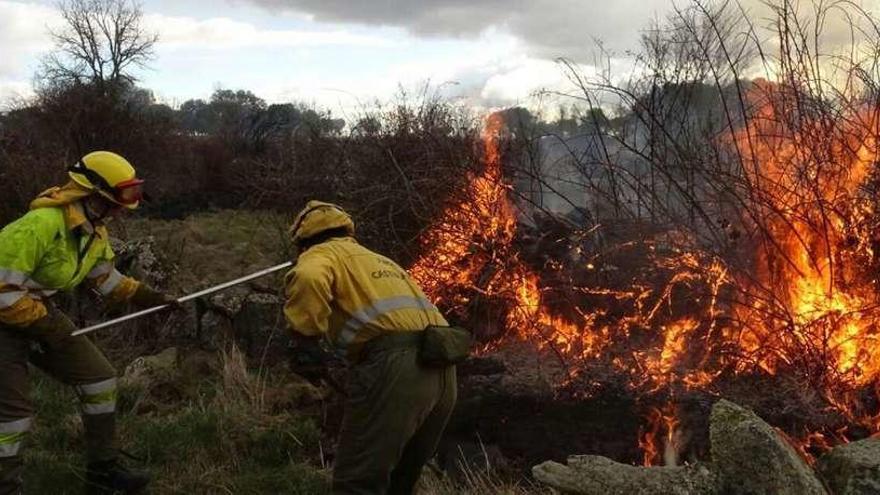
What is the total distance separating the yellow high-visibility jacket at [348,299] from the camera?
137 inches

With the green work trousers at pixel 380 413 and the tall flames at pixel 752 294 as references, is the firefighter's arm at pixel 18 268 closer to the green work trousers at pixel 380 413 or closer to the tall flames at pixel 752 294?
the green work trousers at pixel 380 413

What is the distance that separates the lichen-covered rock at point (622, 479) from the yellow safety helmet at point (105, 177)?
2664mm

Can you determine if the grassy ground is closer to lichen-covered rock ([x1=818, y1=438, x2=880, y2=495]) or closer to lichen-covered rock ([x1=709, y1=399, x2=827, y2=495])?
lichen-covered rock ([x1=709, y1=399, x2=827, y2=495])

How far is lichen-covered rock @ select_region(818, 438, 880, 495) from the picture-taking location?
3209 mm

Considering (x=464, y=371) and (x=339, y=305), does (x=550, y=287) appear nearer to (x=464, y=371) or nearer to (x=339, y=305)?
(x=464, y=371)

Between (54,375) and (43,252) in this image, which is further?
(54,375)

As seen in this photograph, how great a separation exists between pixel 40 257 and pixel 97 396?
0.95 m

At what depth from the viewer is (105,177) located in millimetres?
4348

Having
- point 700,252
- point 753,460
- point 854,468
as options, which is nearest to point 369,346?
point 753,460

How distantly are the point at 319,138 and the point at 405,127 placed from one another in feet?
6.68

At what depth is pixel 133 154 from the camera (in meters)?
15.1

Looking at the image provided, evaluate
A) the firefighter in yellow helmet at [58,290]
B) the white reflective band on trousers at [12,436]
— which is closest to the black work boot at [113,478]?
the firefighter in yellow helmet at [58,290]

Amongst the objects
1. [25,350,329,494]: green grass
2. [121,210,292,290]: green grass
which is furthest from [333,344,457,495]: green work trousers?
[121,210,292,290]: green grass

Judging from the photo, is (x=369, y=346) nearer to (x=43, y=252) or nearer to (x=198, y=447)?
(x=43, y=252)
